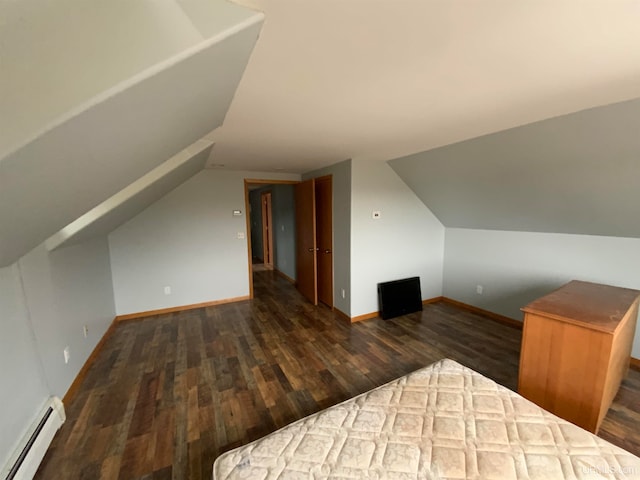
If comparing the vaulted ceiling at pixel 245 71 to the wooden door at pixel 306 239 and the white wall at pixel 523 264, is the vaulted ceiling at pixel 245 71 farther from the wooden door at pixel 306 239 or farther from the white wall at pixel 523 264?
the wooden door at pixel 306 239

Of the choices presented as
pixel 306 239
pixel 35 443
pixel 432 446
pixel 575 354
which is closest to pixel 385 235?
pixel 306 239

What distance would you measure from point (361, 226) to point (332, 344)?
1.44 meters

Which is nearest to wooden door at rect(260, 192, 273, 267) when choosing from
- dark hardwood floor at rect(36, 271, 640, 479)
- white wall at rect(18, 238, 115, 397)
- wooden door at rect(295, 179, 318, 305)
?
wooden door at rect(295, 179, 318, 305)

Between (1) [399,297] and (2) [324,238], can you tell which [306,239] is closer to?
(2) [324,238]

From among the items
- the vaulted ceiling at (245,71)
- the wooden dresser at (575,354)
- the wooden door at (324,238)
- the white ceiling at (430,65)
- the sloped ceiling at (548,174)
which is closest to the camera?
the vaulted ceiling at (245,71)

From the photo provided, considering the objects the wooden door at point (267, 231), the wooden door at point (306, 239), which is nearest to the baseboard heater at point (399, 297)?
the wooden door at point (306, 239)

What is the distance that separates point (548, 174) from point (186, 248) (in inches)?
170

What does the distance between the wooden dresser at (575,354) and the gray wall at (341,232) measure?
1950mm

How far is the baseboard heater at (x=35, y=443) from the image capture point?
1.42 m

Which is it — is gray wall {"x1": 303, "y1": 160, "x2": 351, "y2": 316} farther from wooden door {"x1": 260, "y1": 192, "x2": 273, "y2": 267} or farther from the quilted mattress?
wooden door {"x1": 260, "y1": 192, "x2": 273, "y2": 267}

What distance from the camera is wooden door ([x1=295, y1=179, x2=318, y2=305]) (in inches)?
158

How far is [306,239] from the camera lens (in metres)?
4.32

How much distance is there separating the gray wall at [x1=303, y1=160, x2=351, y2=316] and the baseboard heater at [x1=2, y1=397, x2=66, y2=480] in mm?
2758

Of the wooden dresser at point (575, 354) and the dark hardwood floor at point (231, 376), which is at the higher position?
the wooden dresser at point (575, 354)
